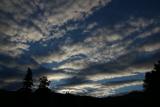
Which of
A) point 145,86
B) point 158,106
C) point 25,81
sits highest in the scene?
point 25,81

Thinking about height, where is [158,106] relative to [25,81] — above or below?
below

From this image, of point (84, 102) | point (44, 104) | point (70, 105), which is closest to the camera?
point (84, 102)

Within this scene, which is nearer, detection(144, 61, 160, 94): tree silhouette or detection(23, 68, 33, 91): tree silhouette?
detection(144, 61, 160, 94): tree silhouette

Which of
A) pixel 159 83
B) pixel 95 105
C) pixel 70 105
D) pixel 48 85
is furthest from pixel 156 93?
pixel 48 85

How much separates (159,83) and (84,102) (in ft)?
66.1

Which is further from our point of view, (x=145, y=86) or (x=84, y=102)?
(x=84, y=102)

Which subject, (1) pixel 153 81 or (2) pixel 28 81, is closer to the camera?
(1) pixel 153 81

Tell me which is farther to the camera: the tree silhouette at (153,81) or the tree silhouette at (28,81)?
the tree silhouette at (28,81)

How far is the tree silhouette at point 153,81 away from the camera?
52.9 metres

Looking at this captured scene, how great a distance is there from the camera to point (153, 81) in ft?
176

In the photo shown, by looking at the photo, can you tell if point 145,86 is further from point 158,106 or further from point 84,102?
point 84,102

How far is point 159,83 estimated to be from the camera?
5275cm

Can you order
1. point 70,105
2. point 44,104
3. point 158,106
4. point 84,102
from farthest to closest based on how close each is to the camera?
point 44,104 < point 70,105 < point 84,102 < point 158,106

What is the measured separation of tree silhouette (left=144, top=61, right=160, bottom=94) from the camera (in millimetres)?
52938
